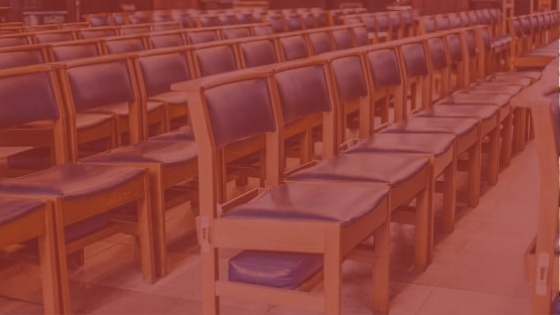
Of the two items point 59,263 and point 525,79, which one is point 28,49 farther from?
point 525,79

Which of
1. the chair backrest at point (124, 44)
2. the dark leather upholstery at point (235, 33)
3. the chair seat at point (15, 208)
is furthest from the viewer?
the dark leather upholstery at point (235, 33)

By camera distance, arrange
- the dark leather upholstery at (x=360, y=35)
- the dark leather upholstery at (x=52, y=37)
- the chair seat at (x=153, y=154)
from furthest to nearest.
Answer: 1. the dark leather upholstery at (x=360, y=35)
2. the dark leather upholstery at (x=52, y=37)
3. the chair seat at (x=153, y=154)

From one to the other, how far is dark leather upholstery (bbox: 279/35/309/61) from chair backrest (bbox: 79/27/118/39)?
5.76 ft

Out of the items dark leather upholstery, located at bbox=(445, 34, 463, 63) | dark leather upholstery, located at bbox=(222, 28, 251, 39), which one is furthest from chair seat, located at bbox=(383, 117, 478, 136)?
dark leather upholstery, located at bbox=(222, 28, 251, 39)

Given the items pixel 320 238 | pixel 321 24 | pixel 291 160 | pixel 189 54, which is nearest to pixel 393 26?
pixel 321 24

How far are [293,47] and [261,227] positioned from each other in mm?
2611

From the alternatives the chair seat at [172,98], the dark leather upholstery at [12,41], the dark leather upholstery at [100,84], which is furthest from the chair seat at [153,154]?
the dark leather upholstery at [12,41]

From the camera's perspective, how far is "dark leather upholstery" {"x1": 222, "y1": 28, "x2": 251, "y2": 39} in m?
5.62

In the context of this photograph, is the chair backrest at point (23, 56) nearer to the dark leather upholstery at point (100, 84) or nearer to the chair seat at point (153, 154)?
the dark leather upholstery at point (100, 84)

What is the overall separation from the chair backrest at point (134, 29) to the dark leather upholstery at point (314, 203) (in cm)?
369

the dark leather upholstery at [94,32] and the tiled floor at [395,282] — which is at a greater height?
the dark leather upholstery at [94,32]

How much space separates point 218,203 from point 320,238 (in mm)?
385

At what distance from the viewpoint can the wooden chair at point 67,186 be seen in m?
2.81

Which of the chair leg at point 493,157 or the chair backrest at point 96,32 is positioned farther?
the chair backrest at point 96,32
